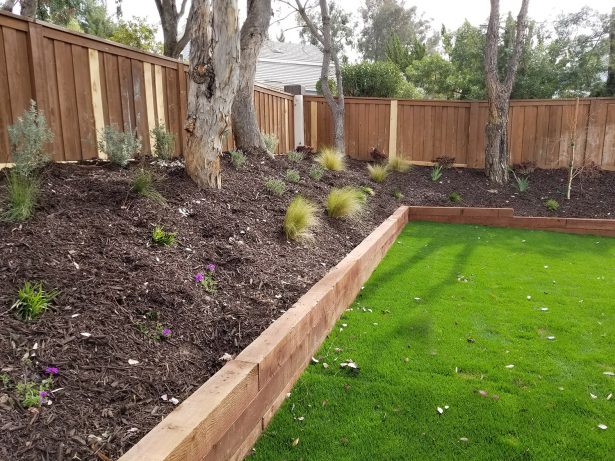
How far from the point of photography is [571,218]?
23.2 ft

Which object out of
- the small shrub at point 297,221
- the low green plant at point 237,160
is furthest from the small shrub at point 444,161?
the small shrub at point 297,221

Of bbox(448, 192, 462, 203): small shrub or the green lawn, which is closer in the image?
the green lawn

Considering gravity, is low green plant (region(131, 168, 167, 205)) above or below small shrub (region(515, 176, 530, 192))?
above

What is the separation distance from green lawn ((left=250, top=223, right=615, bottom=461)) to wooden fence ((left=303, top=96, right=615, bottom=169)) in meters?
5.93

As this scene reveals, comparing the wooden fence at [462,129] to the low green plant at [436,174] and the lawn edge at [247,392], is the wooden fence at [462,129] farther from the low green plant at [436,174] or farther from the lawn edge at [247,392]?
the lawn edge at [247,392]

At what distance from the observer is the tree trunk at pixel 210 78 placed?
3.99 meters

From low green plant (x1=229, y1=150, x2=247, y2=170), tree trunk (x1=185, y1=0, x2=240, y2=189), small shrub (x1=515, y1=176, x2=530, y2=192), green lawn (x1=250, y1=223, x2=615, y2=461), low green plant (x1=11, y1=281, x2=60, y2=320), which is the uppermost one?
tree trunk (x1=185, y1=0, x2=240, y2=189)

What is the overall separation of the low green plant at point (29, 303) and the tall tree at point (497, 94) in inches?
338

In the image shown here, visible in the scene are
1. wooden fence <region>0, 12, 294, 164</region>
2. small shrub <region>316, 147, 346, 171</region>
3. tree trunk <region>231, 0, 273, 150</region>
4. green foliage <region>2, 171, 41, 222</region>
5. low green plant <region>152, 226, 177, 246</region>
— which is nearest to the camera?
green foliage <region>2, 171, 41, 222</region>

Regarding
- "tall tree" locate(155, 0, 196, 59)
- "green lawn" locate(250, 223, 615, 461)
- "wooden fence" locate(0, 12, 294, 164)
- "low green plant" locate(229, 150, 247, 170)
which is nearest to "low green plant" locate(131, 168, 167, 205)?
"wooden fence" locate(0, 12, 294, 164)

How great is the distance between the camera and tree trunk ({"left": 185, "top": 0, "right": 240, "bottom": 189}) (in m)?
3.99

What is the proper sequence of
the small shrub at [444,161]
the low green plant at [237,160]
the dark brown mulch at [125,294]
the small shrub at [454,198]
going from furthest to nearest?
the small shrub at [444,161] → the small shrub at [454,198] → the low green plant at [237,160] → the dark brown mulch at [125,294]

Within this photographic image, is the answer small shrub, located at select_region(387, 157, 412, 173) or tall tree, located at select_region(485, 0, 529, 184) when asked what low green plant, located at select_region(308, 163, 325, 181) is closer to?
small shrub, located at select_region(387, 157, 412, 173)

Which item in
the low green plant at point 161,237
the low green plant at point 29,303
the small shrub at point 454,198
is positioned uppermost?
the low green plant at point 161,237
